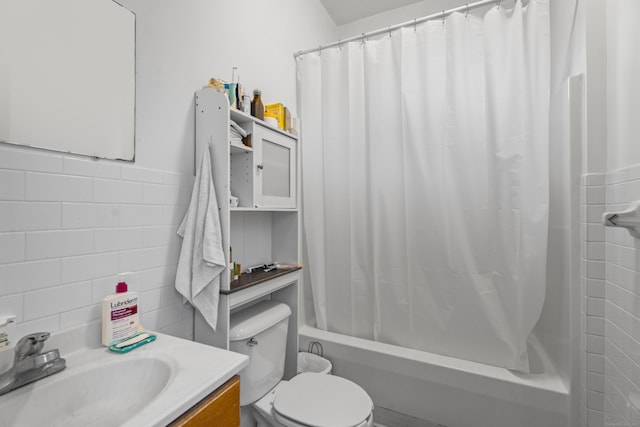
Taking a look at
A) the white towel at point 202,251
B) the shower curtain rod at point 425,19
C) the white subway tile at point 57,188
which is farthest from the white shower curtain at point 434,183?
the white subway tile at point 57,188

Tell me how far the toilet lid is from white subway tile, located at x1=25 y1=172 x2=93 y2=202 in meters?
1.02

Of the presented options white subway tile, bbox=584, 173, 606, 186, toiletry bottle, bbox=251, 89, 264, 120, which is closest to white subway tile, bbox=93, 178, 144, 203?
toiletry bottle, bbox=251, 89, 264, 120

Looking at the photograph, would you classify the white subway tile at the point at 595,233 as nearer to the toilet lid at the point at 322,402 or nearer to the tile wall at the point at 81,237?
the toilet lid at the point at 322,402

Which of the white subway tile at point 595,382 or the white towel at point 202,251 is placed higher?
the white towel at point 202,251

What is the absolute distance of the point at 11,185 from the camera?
0.65 meters

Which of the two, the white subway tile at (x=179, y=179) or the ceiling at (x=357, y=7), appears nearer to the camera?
the white subway tile at (x=179, y=179)

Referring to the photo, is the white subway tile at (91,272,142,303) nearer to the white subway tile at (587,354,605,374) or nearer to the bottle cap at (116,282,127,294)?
the bottle cap at (116,282,127,294)

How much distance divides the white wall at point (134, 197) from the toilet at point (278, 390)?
264 mm

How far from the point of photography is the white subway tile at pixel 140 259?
886mm

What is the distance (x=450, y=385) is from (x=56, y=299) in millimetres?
1613

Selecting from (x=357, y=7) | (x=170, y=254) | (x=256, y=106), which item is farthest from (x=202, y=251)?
(x=357, y=7)

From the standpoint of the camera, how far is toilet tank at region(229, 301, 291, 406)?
1.14m

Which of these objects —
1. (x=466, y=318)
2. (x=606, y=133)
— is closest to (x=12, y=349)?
(x=466, y=318)

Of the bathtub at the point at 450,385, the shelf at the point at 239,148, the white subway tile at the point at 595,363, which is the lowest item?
Result: the bathtub at the point at 450,385
